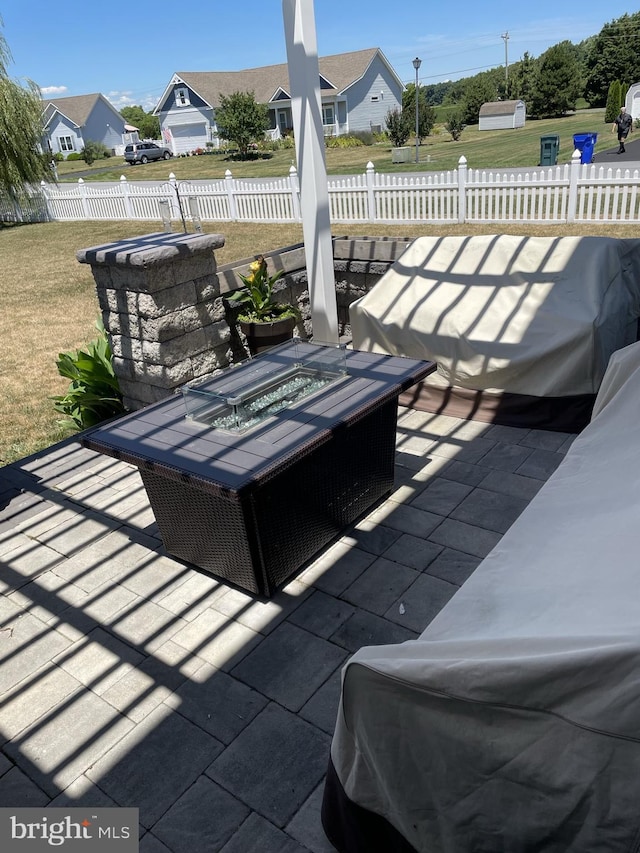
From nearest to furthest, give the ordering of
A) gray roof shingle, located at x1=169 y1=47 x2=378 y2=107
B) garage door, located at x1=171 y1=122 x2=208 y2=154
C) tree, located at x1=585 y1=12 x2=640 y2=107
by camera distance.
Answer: tree, located at x1=585 y1=12 x2=640 y2=107
gray roof shingle, located at x1=169 y1=47 x2=378 y2=107
garage door, located at x1=171 y1=122 x2=208 y2=154

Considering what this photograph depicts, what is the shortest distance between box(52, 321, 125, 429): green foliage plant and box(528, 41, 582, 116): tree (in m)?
40.2

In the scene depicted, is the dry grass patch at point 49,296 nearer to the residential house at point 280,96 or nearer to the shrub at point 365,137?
the shrub at point 365,137

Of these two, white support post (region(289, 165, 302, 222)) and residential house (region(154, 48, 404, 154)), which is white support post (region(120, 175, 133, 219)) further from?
residential house (region(154, 48, 404, 154))

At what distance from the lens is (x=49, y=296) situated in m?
10.9

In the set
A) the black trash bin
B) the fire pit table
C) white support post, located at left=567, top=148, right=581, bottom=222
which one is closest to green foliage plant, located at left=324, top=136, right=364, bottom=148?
the black trash bin

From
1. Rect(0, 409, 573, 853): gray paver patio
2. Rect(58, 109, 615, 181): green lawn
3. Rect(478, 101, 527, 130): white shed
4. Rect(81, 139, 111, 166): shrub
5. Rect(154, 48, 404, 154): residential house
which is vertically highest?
Rect(154, 48, 404, 154): residential house

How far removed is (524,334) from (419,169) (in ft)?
64.2

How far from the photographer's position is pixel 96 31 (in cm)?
6369

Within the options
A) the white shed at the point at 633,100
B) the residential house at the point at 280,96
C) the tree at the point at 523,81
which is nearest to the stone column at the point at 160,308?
the white shed at the point at 633,100

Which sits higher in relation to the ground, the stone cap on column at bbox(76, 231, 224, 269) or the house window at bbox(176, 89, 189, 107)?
the house window at bbox(176, 89, 189, 107)

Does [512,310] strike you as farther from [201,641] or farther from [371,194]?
[371,194]

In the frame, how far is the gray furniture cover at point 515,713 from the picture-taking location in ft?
3.86

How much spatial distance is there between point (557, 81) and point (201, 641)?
141 ft

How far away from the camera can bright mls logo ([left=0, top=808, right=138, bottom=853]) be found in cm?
204
